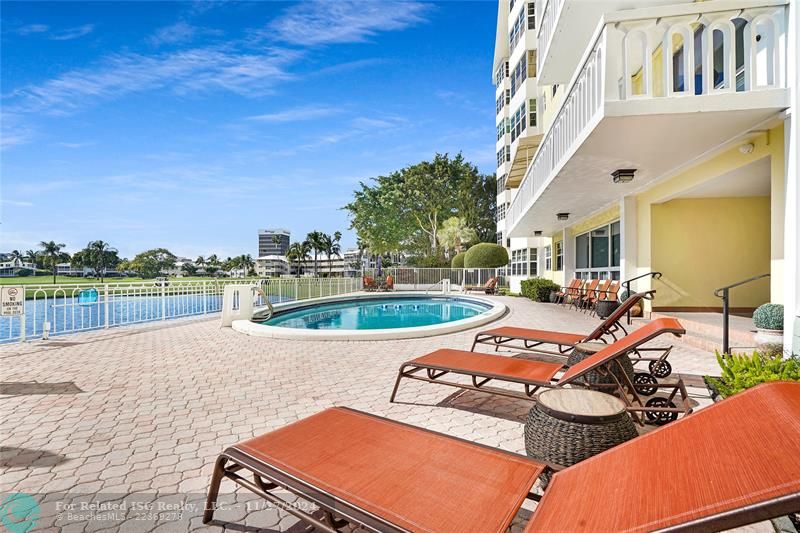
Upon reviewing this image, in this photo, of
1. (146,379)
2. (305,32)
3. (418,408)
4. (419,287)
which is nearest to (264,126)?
(305,32)

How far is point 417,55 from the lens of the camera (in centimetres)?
1955

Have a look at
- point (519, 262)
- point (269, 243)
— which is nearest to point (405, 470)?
point (519, 262)

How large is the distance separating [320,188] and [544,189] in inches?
1669

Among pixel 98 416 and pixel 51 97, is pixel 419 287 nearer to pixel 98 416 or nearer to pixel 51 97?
pixel 51 97

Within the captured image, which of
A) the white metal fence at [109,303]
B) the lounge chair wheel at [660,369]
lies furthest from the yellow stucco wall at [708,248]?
the white metal fence at [109,303]

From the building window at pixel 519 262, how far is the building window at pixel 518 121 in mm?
7310

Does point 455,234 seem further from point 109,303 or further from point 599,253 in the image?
point 109,303

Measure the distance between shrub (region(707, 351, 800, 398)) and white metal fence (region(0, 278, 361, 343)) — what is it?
35.2 feet

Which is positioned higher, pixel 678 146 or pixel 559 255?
pixel 678 146

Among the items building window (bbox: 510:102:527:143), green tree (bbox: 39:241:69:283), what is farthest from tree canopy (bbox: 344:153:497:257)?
green tree (bbox: 39:241:69:283)

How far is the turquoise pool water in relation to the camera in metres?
13.0

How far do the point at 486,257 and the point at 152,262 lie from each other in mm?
84358

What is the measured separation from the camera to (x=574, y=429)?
91.8 inches

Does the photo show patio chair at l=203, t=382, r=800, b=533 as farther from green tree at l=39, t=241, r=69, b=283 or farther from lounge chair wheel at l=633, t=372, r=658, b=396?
green tree at l=39, t=241, r=69, b=283
